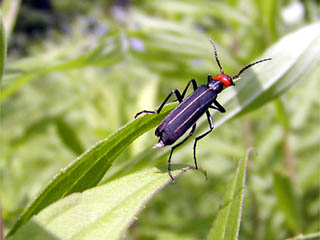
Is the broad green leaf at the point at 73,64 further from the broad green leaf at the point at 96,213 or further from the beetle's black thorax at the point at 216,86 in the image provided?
the broad green leaf at the point at 96,213

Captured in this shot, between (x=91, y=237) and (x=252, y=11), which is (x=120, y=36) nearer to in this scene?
(x=252, y=11)

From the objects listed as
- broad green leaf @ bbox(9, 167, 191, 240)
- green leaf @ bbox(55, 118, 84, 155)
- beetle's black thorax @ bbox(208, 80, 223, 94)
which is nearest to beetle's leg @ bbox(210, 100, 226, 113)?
beetle's black thorax @ bbox(208, 80, 223, 94)

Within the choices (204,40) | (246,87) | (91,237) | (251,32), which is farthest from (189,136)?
(251,32)

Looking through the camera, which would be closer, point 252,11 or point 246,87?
point 246,87

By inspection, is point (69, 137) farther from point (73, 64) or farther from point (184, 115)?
point (184, 115)

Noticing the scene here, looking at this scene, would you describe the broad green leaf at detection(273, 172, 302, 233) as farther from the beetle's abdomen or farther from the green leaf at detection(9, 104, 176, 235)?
the green leaf at detection(9, 104, 176, 235)

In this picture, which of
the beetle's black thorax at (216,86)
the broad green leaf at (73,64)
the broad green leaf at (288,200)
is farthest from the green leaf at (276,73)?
the broad green leaf at (73,64)

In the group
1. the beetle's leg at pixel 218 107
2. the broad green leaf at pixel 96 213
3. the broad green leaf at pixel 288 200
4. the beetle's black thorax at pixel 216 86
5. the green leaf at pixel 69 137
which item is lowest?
the broad green leaf at pixel 288 200
